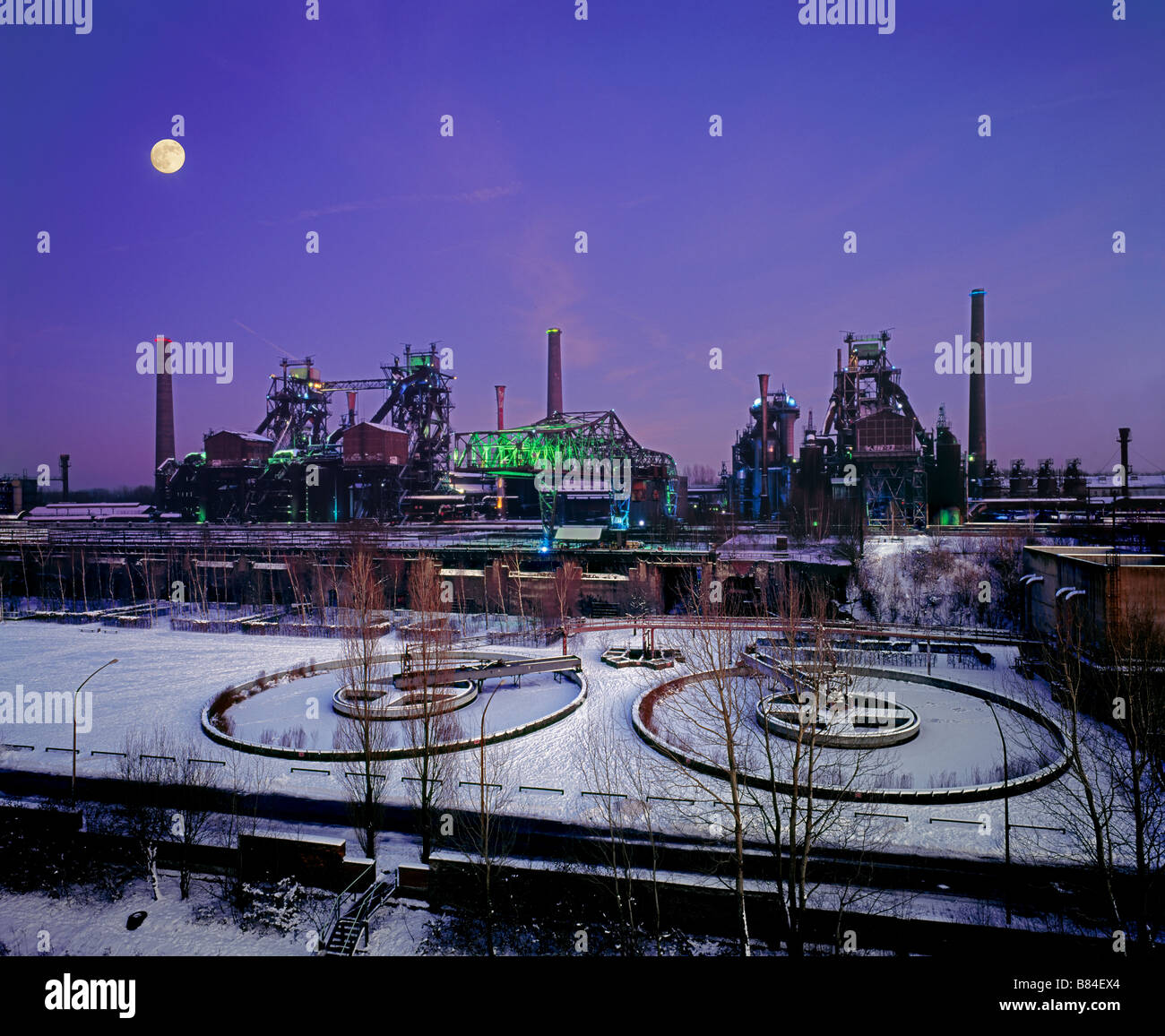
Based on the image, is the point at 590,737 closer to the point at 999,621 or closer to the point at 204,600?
the point at 999,621

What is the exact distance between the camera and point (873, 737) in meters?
16.3

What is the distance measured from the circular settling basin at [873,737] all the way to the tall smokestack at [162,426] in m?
63.4

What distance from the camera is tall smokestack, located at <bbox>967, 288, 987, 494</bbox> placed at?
52.1m

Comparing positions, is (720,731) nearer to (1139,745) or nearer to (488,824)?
(488,824)

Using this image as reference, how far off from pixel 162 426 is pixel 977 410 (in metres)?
72.4

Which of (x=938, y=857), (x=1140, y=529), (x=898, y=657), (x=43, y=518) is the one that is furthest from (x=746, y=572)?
(x=43, y=518)

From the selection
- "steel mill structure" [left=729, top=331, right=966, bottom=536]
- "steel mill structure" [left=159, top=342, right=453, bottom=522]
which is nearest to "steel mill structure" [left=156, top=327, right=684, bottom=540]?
"steel mill structure" [left=159, top=342, right=453, bottom=522]

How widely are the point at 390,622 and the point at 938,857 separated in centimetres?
2361

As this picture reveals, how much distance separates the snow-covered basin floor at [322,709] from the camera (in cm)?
1280

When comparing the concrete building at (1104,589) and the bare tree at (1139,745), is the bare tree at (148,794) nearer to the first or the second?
the bare tree at (1139,745)

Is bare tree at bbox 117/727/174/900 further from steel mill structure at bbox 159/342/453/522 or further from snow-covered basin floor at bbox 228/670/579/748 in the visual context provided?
steel mill structure at bbox 159/342/453/522

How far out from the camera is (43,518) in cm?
6203

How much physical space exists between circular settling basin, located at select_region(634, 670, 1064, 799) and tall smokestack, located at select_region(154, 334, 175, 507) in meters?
63.4

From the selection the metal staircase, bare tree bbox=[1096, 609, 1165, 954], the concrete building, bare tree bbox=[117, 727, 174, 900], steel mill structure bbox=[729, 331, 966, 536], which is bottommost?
the metal staircase
